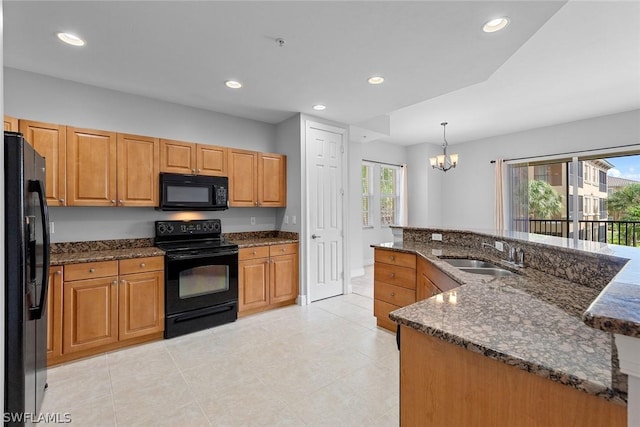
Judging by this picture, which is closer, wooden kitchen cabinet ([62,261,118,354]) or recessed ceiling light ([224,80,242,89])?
wooden kitchen cabinet ([62,261,118,354])

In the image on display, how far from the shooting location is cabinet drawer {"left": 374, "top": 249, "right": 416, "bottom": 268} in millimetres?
2906

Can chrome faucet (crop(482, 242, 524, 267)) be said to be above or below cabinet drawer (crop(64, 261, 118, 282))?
above

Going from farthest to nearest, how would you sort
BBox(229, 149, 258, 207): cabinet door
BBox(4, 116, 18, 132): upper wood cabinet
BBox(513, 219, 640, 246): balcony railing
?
BBox(513, 219, 640, 246): balcony railing
BBox(229, 149, 258, 207): cabinet door
BBox(4, 116, 18, 132): upper wood cabinet

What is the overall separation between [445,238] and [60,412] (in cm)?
355

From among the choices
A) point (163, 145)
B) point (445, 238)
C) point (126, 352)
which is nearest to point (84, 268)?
point (126, 352)

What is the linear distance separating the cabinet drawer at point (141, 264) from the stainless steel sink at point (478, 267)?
276 centimetres

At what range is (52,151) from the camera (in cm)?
267

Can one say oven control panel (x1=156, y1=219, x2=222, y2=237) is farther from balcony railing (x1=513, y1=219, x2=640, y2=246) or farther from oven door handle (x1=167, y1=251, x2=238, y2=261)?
balcony railing (x1=513, y1=219, x2=640, y2=246)

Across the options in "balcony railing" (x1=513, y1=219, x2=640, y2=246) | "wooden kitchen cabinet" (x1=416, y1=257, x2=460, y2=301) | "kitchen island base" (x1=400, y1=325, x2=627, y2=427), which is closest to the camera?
"kitchen island base" (x1=400, y1=325, x2=627, y2=427)

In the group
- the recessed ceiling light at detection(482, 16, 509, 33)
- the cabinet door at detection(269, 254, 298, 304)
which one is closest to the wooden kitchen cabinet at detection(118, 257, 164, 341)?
the cabinet door at detection(269, 254, 298, 304)

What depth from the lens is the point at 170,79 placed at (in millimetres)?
2951

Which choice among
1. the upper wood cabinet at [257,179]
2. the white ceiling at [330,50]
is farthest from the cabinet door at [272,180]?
the white ceiling at [330,50]

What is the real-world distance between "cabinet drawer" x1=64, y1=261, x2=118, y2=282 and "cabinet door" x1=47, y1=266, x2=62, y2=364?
0.06 metres

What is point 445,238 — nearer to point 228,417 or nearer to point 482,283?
point 482,283
